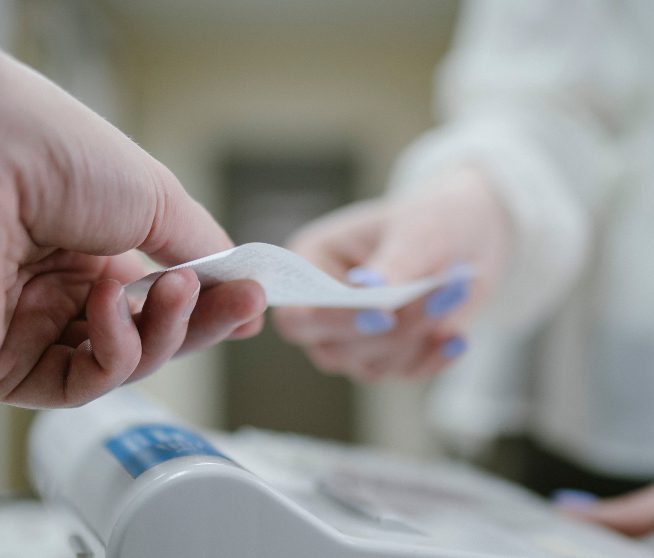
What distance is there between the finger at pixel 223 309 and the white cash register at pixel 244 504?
0.15 feet

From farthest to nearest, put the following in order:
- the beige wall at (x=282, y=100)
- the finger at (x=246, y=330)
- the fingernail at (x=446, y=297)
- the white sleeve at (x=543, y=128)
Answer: the beige wall at (x=282, y=100), the white sleeve at (x=543, y=128), the fingernail at (x=446, y=297), the finger at (x=246, y=330)

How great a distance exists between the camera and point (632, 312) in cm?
71

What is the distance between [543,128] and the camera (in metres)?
0.76

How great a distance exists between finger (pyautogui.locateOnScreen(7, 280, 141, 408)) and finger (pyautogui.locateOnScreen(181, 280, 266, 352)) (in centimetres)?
4

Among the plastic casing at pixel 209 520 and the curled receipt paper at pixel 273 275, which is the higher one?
the curled receipt paper at pixel 273 275

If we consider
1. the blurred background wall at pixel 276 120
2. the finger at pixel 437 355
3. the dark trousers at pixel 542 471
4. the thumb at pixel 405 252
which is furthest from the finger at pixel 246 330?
the blurred background wall at pixel 276 120

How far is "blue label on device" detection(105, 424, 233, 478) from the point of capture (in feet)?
0.94

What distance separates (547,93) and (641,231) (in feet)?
0.57

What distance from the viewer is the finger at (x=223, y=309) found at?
0.99 ft

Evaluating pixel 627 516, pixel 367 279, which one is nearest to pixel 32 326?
pixel 367 279

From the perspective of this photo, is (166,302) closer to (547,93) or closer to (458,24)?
(547,93)

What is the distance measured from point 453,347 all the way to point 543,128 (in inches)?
11.2

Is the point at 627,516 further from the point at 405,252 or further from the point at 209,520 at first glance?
the point at 209,520

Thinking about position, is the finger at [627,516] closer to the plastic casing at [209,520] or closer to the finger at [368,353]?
the finger at [368,353]
